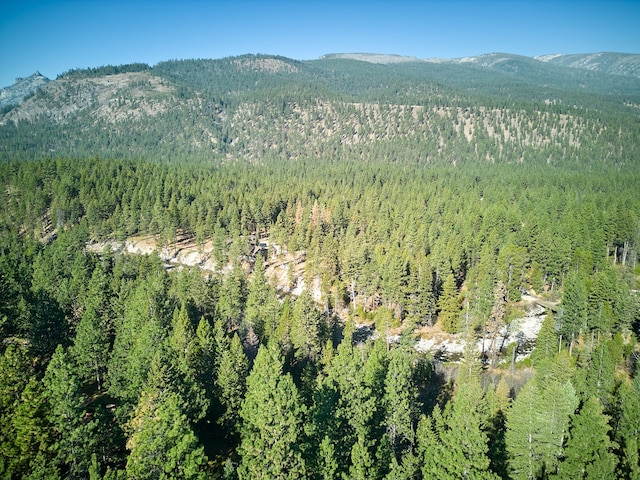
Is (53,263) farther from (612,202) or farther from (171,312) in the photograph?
(612,202)

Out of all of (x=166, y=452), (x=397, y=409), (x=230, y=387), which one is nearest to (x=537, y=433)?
(x=397, y=409)

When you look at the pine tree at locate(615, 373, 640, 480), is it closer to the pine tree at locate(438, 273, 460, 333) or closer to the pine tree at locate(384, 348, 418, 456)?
the pine tree at locate(384, 348, 418, 456)

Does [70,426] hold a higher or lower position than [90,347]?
higher

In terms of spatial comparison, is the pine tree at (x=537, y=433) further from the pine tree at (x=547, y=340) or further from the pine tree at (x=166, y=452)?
the pine tree at (x=166, y=452)

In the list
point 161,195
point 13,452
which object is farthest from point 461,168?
point 13,452

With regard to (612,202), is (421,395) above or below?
below

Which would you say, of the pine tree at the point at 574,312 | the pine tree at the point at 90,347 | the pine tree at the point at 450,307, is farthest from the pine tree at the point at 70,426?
the pine tree at the point at 574,312

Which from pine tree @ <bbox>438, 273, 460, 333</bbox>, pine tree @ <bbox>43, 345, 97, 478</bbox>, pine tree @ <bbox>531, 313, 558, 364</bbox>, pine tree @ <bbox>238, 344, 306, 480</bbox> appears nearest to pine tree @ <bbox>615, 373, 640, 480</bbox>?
pine tree @ <bbox>531, 313, 558, 364</bbox>

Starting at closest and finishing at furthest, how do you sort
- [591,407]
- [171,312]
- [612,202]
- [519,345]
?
[591,407] < [171,312] < [519,345] < [612,202]

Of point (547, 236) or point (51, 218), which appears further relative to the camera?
point (51, 218)

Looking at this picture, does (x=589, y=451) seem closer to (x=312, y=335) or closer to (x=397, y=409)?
(x=397, y=409)

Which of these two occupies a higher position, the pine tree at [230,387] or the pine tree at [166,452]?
the pine tree at [166,452]
